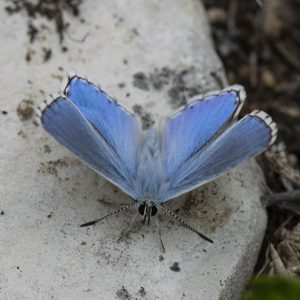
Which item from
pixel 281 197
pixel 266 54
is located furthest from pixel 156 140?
pixel 266 54

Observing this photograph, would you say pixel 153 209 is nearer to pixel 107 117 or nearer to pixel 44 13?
pixel 107 117

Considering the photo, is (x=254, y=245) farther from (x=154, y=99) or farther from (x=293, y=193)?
(x=154, y=99)

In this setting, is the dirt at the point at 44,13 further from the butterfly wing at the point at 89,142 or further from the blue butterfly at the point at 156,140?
the butterfly wing at the point at 89,142

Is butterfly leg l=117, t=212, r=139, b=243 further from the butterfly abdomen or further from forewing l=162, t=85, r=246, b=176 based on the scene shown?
forewing l=162, t=85, r=246, b=176

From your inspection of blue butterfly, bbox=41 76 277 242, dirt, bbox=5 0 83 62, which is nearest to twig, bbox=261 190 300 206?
blue butterfly, bbox=41 76 277 242

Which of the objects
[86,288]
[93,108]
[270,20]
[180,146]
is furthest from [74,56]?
[270,20]

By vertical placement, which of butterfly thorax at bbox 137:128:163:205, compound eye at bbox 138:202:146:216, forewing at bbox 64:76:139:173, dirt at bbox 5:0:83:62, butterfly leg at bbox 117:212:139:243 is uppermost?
dirt at bbox 5:0:83:62

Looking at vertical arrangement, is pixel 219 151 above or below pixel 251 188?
above
